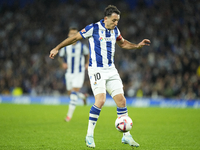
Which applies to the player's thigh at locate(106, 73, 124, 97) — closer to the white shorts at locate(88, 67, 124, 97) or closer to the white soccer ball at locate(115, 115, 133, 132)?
the white shorts at locate(88, 67, 124, 97)

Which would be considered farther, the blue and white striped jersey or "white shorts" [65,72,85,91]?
"white shorts" [65,72,85,91]

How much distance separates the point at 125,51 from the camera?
2056 centimetres

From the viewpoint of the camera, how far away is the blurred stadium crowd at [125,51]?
16.8 metres

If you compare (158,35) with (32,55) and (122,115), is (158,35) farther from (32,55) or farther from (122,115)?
(122,115)

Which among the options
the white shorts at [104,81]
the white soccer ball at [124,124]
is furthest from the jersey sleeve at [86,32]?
the white soccer ball at [124,124]

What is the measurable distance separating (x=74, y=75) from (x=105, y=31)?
4.27 metres

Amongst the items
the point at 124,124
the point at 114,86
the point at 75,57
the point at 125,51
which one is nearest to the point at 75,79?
the point at 75,57

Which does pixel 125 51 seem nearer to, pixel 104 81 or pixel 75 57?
pixel 75 57

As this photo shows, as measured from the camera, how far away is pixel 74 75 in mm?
9516

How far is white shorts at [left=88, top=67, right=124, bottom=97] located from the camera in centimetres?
525

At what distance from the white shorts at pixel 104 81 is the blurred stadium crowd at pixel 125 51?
1100 cm

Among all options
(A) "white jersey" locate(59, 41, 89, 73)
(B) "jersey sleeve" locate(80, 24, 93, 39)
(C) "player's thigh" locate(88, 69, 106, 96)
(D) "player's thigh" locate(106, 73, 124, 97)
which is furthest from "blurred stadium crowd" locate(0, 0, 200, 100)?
(B) "jersey sleeve" locate(80, 24, 93, 39)

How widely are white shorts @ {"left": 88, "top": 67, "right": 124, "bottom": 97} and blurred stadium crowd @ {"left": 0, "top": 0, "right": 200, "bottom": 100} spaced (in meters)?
11.0

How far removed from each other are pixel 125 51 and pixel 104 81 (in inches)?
609
